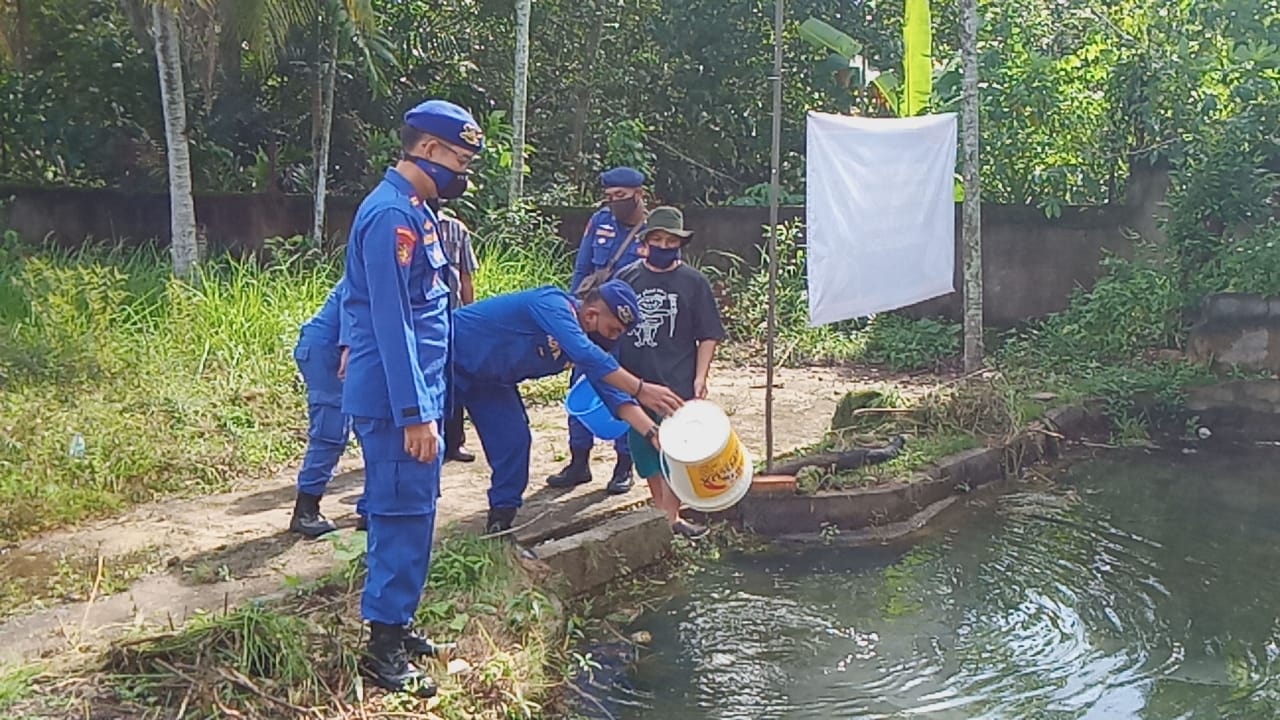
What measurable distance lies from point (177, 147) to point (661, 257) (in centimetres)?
564

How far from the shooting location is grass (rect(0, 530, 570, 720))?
12.3 ft

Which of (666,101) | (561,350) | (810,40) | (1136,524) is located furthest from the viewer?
(666,101)

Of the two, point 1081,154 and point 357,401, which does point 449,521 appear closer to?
point 357,401

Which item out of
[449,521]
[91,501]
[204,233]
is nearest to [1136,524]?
[449,521]

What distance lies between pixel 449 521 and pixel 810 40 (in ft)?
30.5

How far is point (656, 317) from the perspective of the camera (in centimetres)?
618

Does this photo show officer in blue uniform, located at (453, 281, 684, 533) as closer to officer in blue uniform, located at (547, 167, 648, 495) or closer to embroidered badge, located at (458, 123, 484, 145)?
embroidered badge, located at (458, 123, 484, 145)

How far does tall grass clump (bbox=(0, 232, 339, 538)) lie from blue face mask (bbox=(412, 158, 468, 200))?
310 centimetres

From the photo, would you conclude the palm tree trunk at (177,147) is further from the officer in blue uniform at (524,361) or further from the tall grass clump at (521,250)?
the officer in blue uniform at (524,361)

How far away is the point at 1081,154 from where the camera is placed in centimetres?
1215

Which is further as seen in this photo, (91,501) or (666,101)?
(666,101)

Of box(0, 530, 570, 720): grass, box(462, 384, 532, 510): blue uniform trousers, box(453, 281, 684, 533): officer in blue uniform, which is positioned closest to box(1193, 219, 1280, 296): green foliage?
box(453, 281, 684, 533): officer in blue uniform

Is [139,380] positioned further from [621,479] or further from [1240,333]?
[1240,333]

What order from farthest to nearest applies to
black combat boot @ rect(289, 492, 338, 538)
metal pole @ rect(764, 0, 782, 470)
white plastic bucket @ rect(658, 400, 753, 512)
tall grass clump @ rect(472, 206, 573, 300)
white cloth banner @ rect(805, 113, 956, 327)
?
tall grass clump @ rect(472, 206, 573, 300) < white cloth banner @ rect(805, 113, 956, 327) < metal pole @ rect(764, 0, 782, 470) < black combat boot @ rect(289, 492, 338, 538) < white plastic bucket @ rect(658, 400, 753, 512)
